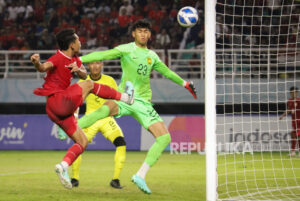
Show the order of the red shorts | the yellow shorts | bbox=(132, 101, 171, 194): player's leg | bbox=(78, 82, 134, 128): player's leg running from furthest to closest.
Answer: the yellow shorts, bbox=(78, 82, 134, 128): player's leg, bbox=(132, 101, 171, 194): player's leg, the red shorts

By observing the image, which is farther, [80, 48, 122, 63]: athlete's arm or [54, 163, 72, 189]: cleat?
[80, 48, 122, 63]: athlete's arm

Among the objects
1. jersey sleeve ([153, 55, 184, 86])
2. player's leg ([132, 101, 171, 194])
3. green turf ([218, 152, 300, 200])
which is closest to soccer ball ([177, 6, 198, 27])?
jersey sleeve ([153, 55, 184, 86])

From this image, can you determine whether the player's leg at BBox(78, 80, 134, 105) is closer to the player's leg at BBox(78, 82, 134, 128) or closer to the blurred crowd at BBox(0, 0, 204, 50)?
the player's leg at BBox(78, 82, 134, 128)

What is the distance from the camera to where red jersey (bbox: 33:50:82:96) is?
638 cm

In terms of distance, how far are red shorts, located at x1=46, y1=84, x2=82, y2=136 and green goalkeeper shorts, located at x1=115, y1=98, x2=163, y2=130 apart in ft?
3.15

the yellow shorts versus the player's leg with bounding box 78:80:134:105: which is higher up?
the player's leg with bounding box 78:80:134:105

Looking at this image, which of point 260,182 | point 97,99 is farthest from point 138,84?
point 260,182

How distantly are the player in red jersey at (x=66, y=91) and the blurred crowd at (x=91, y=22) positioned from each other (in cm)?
1154

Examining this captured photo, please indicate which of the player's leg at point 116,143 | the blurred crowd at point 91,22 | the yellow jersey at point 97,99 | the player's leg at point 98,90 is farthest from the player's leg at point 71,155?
the blurred crowd at point 91,22

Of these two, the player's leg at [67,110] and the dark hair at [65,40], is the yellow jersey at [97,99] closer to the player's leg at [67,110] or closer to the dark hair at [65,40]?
the dark hair at [65,40]

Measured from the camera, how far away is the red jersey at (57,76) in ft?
20.9

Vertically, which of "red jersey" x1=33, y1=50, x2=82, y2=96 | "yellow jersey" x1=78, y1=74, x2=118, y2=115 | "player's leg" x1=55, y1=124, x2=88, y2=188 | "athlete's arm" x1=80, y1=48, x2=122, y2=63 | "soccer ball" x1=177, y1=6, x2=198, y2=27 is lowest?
"player's leg" x1=55, y1=124, x2=88, y2=188

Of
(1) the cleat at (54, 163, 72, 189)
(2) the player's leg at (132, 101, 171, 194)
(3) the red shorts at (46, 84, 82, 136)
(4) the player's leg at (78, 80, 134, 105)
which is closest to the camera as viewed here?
(1) the cleat at (54, 163, 72, 189)

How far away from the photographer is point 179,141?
16.2 m
